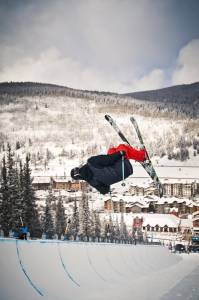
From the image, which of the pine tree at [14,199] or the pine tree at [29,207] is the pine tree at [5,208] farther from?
the pine tree at [29,207]

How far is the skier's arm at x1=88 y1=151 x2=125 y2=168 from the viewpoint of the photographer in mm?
16077

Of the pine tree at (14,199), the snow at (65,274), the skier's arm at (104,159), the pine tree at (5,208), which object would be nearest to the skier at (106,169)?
the skier's arm at (104,159)

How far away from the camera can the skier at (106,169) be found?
53.2ft

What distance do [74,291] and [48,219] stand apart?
36.0 m

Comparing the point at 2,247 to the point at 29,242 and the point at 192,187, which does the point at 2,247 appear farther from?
the point at 192,187

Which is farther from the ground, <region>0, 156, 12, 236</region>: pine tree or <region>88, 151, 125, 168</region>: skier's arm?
<region>88, 151, 125, 168</region>: skier's arm

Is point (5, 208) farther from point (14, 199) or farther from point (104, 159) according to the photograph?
point (104, 159)

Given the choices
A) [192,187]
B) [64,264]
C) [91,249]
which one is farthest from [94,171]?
[192,187]

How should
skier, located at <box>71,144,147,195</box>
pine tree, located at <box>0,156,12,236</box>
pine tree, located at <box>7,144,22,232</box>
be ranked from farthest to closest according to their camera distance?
pine tree, located at <box>7,144,22,232</box> → pine tree, located at <box>0,156,12,236</box> → skier, located at <box>71,144,147,195</box>

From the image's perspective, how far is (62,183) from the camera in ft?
545

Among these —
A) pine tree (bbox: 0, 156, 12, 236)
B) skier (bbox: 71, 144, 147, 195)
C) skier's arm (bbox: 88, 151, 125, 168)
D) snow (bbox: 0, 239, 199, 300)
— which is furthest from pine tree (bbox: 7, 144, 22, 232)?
skier's arm (bbox: 88, 151, 125, 168)

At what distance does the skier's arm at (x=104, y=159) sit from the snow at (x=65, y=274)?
310cm

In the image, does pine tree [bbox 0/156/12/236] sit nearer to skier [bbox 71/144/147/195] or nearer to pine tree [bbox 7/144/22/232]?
pine tree [bbox 7/144/22/232]

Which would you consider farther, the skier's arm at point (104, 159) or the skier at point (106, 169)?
the skier at point (106, 169)
